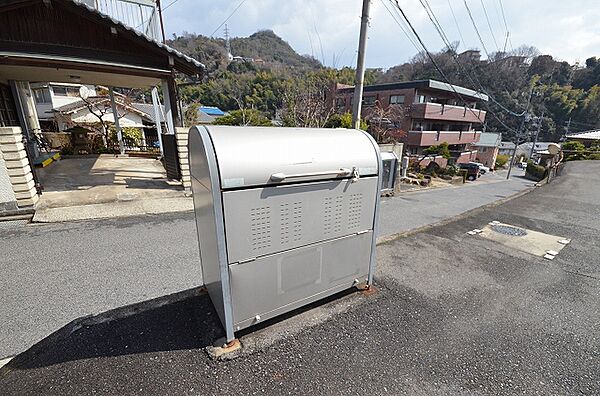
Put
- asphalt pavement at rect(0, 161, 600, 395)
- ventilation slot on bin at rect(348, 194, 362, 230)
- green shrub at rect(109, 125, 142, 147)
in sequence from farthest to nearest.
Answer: green shrub at rect(109, 125, 142, 147), ventilation slot on bin at rect(348, 194, 362, 230), asphalt pavement at rect(0, 161, 600, 395)

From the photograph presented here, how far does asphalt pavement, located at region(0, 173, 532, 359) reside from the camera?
2475 millimetres

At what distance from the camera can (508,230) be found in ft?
16.0

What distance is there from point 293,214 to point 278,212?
13 cm

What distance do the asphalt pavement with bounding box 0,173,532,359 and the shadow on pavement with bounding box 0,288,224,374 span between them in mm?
231

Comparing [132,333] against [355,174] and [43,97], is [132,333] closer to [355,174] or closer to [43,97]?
[355,174]

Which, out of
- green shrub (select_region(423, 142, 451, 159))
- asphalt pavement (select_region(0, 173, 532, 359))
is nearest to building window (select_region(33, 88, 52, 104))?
asphalt pavement (select_region(0, 173, 532, 359))

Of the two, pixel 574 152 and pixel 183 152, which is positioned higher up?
pixel 183 152

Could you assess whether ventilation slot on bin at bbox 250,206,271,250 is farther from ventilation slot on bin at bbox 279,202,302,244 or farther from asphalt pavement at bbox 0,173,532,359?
asphalt pavement at bbox 0,173,532,359

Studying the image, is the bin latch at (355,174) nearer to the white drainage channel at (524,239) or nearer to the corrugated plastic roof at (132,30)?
the white drainage channel at (524,239)

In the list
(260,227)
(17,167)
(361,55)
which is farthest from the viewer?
(361,55)

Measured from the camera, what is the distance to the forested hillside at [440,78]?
3166cm

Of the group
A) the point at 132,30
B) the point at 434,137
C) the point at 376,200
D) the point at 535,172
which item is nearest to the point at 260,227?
the point at 376,200

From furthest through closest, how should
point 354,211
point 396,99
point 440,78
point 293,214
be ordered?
point 440,78
point 396,99
point 354,211
point 293,214

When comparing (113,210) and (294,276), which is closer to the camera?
(294,276)
